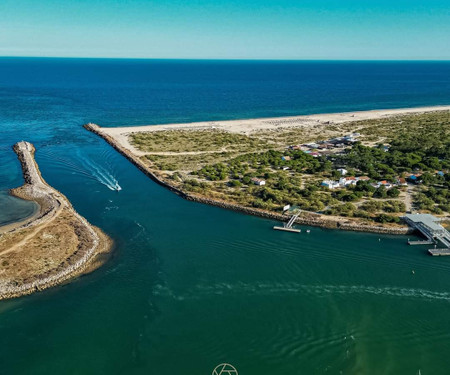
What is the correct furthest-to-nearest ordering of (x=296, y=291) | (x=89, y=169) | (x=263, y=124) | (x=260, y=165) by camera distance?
(x=263, y=124) < (x=260, y=165) < (x=89, y=169) < (x=296, y=291)

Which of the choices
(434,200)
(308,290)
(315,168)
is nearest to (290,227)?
(308,290)

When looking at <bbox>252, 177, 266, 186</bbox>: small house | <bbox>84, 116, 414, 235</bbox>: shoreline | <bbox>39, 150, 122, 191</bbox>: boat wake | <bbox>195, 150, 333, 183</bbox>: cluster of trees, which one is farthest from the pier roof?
<bbox>39, 150, 122, 191</bbox>: boat wake

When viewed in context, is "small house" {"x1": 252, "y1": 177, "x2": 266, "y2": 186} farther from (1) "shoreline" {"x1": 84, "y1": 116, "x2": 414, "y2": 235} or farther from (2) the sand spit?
(2) the sand spit

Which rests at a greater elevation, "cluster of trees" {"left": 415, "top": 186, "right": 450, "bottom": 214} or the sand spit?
"cluster of trees" {"left": 415, "top": 186, "right": 450, "bottom": 214}

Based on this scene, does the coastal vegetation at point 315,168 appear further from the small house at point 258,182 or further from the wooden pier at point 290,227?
the wooden pier at point 290,227

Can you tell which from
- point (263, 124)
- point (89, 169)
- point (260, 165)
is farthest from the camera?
point (263, 124)

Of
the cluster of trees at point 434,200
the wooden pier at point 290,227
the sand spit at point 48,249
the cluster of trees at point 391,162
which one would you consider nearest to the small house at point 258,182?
the wooden pier at point 290,227

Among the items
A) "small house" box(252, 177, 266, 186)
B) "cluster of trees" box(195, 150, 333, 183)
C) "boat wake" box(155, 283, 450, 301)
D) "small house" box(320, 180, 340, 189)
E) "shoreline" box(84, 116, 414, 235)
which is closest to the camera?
"boat wake" box(155, 283, 450, 301)

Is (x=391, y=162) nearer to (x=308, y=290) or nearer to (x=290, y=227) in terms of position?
(x=290, y=227)

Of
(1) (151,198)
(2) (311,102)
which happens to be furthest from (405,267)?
(2) (311,102)
